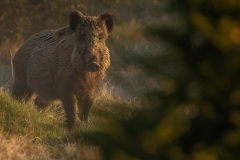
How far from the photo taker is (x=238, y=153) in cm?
171

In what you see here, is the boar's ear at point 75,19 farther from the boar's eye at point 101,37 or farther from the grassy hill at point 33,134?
the grassy hill at point 33,134

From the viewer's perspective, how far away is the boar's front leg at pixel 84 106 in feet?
24.6

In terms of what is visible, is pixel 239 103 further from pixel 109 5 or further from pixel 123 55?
pixel 109 5

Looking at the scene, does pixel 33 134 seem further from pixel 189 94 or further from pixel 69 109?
pixel 189 94

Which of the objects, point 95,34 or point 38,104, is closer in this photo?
point 95,34

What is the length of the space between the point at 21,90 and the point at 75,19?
1812 mm

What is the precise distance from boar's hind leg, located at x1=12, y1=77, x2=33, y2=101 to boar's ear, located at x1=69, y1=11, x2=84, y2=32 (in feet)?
5.26

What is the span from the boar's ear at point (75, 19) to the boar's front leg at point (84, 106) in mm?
953

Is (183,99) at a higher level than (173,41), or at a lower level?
lower

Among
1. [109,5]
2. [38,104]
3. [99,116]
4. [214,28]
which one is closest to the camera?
[214,28]

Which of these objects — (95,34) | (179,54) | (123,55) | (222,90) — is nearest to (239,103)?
(222,90)

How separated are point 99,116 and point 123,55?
227mm

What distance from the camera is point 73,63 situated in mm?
7648

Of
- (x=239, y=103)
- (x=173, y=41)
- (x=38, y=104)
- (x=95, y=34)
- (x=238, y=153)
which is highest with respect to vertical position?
(x=173, y=41)
